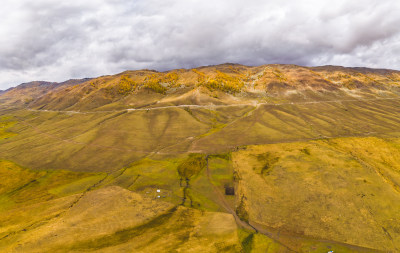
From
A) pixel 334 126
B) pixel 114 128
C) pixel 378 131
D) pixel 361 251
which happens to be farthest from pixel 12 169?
pixel 378 131

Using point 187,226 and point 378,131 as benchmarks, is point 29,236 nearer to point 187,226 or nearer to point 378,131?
point 187,226

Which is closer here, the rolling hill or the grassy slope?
the rolling hill

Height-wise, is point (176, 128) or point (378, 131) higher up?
point (176, 128)

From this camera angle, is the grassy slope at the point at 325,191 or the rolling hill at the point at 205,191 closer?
the rolling hill at the point at 205,191

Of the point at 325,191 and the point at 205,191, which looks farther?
the point at 205,191

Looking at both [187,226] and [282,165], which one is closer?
[187,226]

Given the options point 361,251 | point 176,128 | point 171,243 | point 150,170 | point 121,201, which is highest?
point 176,128

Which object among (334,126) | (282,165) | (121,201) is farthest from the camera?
(334,126)

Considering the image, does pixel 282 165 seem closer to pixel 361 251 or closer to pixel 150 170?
pixel 361 251

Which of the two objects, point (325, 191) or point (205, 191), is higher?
point (205, 191)

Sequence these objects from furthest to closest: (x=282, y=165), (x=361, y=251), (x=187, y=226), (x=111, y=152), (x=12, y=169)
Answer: (x=111, y=152) → (x=12, y=169) → (x=282, y=165) → (x=187, y=226) → (x=361, y=251)
